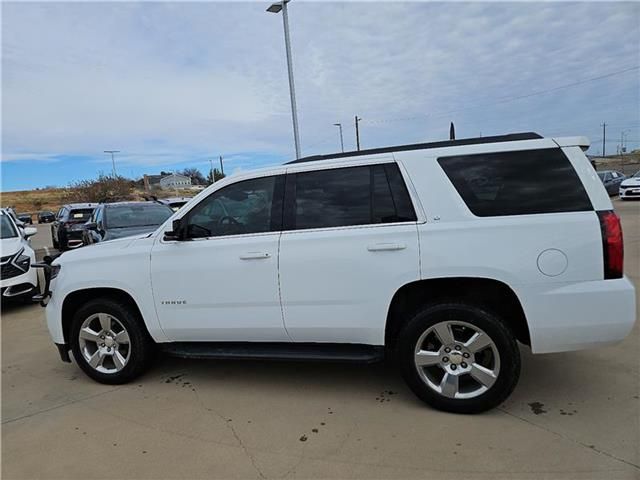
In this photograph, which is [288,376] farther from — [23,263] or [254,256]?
[23,263]

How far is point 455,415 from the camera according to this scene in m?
Result: 3.25

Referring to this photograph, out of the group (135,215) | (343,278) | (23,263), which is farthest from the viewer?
(135,215)

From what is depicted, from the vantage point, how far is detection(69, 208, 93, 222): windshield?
42.0ft

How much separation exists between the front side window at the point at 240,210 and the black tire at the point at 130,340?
933 millimetres

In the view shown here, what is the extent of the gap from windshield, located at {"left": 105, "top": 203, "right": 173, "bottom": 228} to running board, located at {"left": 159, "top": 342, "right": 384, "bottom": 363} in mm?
5770

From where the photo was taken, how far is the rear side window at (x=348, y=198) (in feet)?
11.1

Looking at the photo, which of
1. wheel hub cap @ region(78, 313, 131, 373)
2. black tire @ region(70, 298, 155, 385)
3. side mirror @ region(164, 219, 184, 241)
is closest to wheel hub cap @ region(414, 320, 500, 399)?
side mirror @ region(164, 219, 184, 241)

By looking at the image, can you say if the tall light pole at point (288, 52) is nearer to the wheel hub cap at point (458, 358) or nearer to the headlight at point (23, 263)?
the headlight at point (23, 263)

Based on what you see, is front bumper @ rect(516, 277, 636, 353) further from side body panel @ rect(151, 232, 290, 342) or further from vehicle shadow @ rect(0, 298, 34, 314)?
vehicle shadow @ rect(0, 298, 34, 314)

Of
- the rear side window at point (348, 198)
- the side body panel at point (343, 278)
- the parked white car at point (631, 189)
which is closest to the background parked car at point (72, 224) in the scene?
the rear side window at point (348, 198)

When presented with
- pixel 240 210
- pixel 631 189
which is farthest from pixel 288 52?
pixel 631 189

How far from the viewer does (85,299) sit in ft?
13.7

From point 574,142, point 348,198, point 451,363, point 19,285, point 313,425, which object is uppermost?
point 574,142

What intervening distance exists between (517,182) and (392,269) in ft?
3.41
